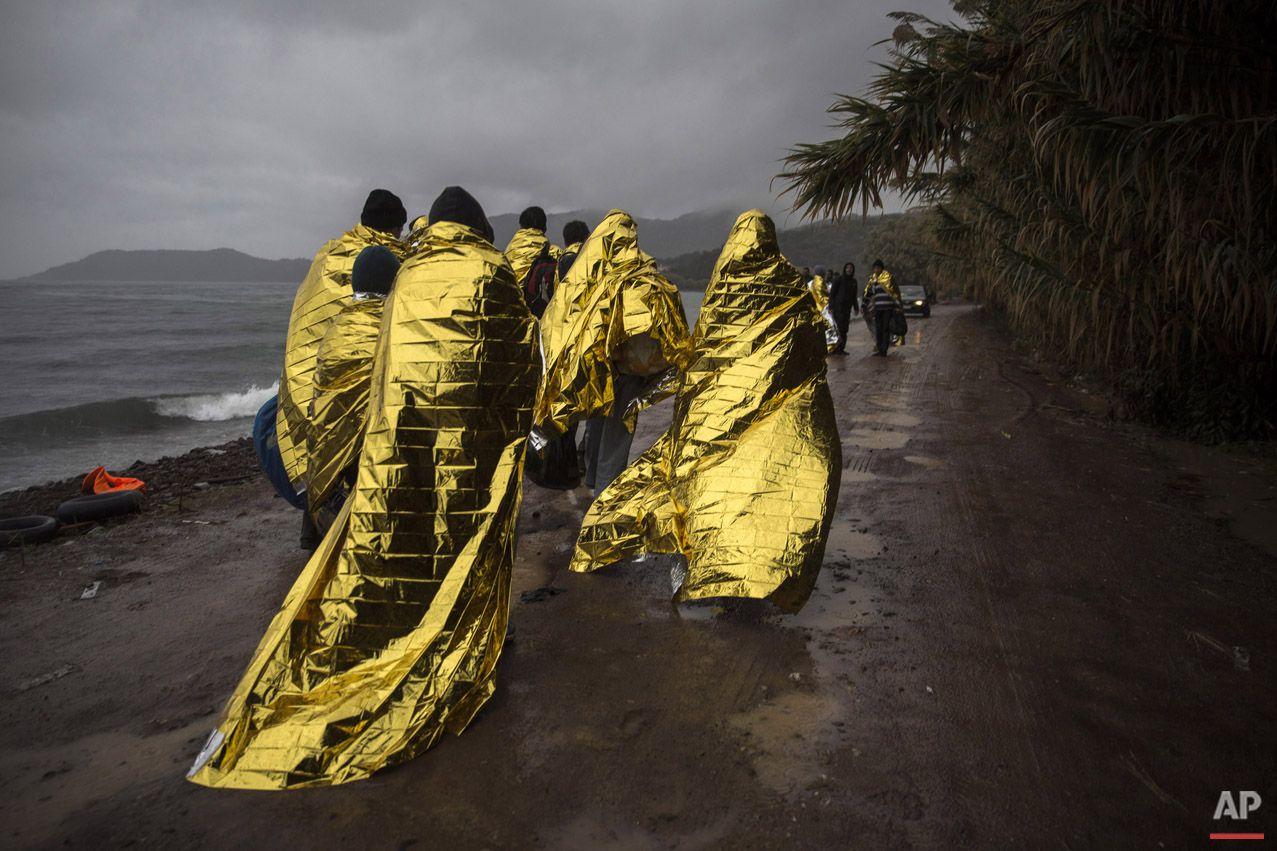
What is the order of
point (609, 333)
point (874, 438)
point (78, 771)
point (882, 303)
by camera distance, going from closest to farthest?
point (78, 771) → point (609, 333) → point (874, 438) → point (882, 303)

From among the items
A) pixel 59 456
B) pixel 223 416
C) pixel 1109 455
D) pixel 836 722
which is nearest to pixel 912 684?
pixel 836 722

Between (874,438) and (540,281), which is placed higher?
(540,281)

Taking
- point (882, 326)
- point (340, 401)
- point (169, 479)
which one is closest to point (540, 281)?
point (340, 401)

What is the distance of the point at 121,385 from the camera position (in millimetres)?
18219

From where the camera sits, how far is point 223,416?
48.0 ft

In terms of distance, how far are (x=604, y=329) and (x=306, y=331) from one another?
155 centimetres

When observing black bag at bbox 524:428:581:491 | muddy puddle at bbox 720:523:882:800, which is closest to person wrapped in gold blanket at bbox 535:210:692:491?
black bag at bbox 524:428:581:491

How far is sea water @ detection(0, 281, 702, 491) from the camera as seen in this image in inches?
448

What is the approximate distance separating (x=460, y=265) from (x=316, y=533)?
2371 mm

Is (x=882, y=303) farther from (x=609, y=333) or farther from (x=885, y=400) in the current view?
(x=609, y=333)

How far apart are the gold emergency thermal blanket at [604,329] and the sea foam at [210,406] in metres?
12.2

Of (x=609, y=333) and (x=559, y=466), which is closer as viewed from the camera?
(x=609, y=333)

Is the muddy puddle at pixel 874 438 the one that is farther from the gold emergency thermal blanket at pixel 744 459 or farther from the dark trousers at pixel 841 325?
the dark trousers at pixel 841 325

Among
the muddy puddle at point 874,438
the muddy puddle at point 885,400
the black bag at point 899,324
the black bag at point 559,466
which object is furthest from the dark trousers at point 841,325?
the black bag at point 559,466
